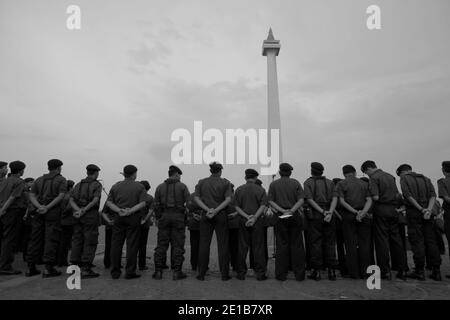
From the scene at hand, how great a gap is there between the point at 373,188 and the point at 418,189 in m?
0.94

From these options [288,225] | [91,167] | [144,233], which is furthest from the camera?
[144,233]

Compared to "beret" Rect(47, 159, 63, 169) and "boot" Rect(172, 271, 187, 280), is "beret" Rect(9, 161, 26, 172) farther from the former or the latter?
"boot" Rect(172, 271, 187, 280)

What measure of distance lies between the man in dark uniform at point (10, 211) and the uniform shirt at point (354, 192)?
6463 mm

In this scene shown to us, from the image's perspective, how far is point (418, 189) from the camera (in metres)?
5.77

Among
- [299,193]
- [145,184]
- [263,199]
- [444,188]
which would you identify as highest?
[145,184]

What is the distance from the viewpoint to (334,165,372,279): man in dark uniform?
5594mm

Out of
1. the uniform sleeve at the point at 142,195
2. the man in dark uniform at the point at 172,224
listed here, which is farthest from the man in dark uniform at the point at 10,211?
the man in dark uniform at the point at 172,224

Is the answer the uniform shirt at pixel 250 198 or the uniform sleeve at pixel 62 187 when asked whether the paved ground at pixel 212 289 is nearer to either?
the uniform shirt at pixel 250 198

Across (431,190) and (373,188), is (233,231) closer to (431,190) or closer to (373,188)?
(373,188)

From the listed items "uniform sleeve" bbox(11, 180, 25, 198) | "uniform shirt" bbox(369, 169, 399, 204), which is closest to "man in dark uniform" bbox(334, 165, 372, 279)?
"uniform shirt" bbox(369, 169, 399, 204)

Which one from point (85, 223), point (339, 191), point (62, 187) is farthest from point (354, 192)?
point (62, 187)

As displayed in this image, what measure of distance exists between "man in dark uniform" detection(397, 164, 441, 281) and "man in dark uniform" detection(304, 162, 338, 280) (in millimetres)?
1471
